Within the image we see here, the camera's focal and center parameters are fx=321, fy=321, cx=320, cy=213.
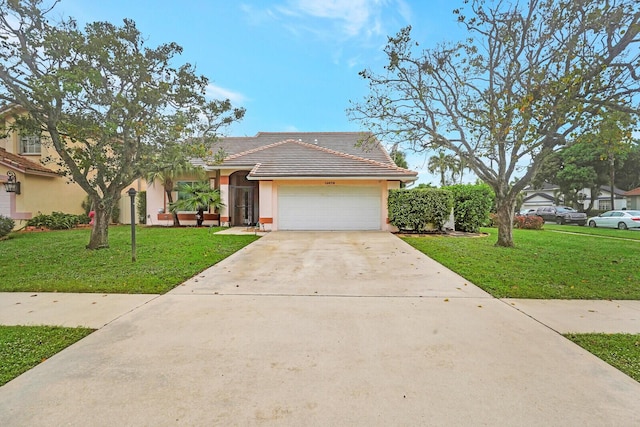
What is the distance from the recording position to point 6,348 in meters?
3.29

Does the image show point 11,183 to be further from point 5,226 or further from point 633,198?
point 633,198

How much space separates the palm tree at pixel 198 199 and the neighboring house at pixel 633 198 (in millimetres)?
42745

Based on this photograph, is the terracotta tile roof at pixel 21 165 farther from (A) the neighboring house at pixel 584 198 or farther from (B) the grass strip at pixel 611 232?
(A) the neighboring house at pixel 584 198

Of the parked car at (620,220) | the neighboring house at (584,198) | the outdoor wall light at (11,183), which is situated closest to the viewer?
the outdoor wall light at (11,183)

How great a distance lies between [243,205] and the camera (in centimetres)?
1789

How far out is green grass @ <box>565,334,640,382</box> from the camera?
118 inches

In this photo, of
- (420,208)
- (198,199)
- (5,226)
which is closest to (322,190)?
(420,208)

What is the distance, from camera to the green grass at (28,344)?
2.94 m

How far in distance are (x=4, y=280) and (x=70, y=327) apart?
11.8 ft

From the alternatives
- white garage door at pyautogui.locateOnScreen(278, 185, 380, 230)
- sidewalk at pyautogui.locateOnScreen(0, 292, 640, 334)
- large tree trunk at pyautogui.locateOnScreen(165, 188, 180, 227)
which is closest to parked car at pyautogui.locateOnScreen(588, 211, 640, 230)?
white garage door at pyautogui.locateOnScreen(278, 185, 380, 230)

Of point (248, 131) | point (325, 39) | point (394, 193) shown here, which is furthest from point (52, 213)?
point (394, 193)

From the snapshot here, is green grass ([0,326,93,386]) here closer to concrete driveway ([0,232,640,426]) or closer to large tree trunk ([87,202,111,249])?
concrete driveway ([0,232,640,426])

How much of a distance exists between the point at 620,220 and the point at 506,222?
15932mm

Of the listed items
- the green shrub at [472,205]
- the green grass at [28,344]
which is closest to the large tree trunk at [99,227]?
the green grass at [28,344]
